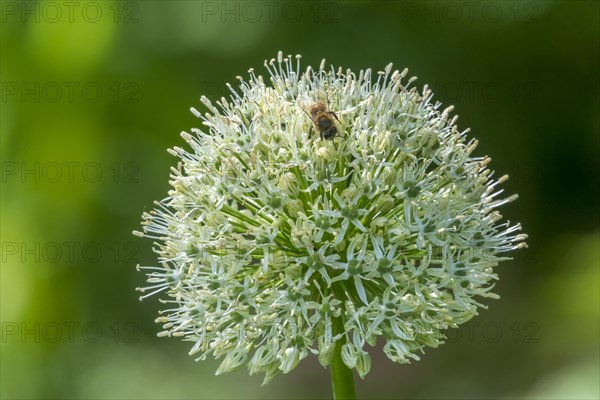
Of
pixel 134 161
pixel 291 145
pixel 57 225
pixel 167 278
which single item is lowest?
pixel 167 278

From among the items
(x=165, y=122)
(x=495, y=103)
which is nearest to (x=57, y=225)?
(x=165, y=122)

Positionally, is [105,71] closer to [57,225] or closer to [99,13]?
[99,13]

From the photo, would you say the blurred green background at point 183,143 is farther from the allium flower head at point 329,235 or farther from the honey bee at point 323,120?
the honey bee at point 323,120

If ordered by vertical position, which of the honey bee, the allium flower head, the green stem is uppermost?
the honey bee

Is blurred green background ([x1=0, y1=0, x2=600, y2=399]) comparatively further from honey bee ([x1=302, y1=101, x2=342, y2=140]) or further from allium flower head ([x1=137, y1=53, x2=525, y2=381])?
honey bee ([x1=302, y1=101, x2=342, y2=140])

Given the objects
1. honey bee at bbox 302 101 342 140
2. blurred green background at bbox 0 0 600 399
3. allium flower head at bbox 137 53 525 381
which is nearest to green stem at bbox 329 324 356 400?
allium flower head at bbox 137 53 525 381

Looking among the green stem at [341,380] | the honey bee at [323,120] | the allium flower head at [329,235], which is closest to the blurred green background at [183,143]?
the allium flower head at [329,235]

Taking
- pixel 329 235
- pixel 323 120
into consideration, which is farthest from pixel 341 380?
pixel 323 120
